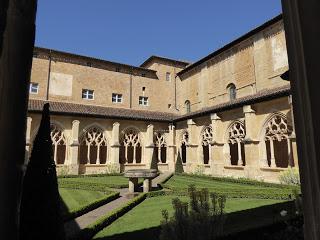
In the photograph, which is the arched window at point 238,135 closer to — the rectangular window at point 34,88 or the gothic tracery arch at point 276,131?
the gothic tracery arch at point 276,131

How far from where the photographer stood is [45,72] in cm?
2231

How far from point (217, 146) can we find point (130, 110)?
991cm

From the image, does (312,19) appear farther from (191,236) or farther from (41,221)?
(191,236)

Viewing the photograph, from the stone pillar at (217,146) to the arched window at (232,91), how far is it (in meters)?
2.72

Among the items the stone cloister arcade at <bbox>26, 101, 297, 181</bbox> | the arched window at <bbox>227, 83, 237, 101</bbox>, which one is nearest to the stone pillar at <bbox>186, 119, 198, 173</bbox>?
the stone cloister arcade at <bbox>26, 101, 297, 181</bbox>

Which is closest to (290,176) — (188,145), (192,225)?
(188,145)

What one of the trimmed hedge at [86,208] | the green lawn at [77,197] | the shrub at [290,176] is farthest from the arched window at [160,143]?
the trimmed hedge at [86,208]

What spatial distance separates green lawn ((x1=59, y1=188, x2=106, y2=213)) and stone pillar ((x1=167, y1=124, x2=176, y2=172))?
43.4ft

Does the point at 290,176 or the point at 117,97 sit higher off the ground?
the point at 117,97

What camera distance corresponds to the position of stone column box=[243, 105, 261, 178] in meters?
16.4

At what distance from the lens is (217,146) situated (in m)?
19.6

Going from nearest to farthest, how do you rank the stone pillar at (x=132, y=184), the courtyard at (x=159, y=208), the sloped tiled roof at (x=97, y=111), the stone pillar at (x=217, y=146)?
1. the courtyard at (x=159, y=208)
2. the stone pillar at (x=132, y=184)
3. the stone pillar at (x=217, y=146)
4. the sloped tiled roof at (x=97, y=111)

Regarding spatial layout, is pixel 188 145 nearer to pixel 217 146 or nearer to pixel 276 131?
pixel 217 146

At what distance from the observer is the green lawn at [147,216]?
6.16 metres
